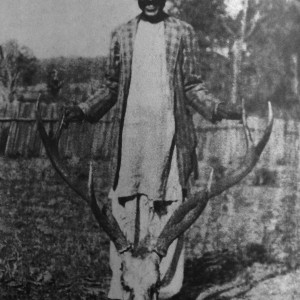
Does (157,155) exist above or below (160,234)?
above

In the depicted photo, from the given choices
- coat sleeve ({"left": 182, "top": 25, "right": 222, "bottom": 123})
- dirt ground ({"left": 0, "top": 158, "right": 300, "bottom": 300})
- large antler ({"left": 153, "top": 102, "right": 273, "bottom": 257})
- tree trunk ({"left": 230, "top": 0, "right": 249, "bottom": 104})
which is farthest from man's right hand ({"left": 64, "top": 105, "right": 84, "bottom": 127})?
tree trunk ({"left": 230, "top": 0, "right": 249, "bottom": 104})

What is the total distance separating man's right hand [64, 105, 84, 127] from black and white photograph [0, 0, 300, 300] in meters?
0.02

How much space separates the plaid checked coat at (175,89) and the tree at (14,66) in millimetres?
711

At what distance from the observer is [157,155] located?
651 cm

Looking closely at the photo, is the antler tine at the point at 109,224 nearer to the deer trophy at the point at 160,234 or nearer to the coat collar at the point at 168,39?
the deer trophy at the point at 160,234

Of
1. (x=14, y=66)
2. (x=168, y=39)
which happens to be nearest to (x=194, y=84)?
(x=168, y=39)

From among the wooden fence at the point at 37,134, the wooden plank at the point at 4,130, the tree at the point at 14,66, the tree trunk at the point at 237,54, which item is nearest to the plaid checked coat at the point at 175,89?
the wooden fence at the point at 37,134

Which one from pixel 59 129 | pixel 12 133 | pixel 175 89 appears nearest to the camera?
pixel 175 89

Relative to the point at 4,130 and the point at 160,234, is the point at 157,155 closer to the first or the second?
the point at 160,234

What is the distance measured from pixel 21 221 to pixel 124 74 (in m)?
1.80

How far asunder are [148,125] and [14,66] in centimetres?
158

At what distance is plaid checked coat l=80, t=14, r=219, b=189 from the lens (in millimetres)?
6570

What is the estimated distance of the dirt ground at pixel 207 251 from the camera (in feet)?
21.1

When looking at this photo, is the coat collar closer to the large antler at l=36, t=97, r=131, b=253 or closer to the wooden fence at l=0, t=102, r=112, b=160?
the wooden fence at l=0, t=102, r=112, b=160
